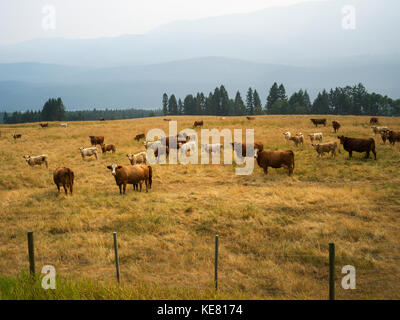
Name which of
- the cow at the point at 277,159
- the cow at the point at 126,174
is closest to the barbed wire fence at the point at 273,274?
the cow at the point at 126,174

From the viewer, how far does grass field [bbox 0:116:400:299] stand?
764 cm

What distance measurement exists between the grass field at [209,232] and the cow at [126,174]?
0.64 meters

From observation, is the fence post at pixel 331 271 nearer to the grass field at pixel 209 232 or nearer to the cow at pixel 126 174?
the grass field at pixel 209 232

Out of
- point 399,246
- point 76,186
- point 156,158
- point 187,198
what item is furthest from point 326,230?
point 156,158

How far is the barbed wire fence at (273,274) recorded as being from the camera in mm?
7352

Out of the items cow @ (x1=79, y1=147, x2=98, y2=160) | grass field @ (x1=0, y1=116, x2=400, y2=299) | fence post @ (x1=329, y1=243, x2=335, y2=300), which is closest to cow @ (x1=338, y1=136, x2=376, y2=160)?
grass field @ (x1=0, y1=116, x2=400, y2=299)

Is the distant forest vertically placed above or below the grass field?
above

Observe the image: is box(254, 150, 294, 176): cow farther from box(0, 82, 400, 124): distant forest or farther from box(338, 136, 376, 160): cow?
Result: box(0, 82, 400, 124): distant forest

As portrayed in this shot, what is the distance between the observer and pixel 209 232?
36.6ft

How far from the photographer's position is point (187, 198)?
1524cm

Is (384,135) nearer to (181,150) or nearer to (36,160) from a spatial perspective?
(181,150)

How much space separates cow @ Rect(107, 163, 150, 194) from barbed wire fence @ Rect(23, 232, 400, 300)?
7.01 metres
